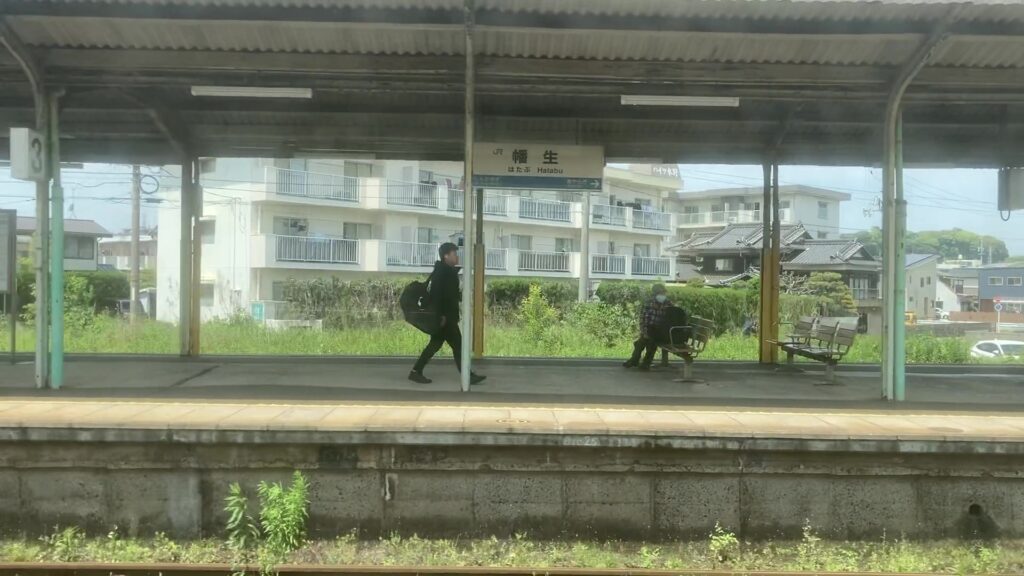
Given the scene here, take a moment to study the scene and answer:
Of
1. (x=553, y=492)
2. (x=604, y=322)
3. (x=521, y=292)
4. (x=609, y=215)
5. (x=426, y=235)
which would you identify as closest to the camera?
(x=553, y=492)

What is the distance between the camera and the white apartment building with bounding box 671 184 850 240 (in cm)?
1291

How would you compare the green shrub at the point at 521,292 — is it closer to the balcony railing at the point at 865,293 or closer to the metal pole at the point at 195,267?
the metal pole at the point at 195,267

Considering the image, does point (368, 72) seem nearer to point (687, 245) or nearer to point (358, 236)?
point (358, 236)

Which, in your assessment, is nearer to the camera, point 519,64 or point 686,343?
point 519,64

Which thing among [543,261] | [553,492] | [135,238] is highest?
[135,238]

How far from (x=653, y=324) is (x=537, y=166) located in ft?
8.34

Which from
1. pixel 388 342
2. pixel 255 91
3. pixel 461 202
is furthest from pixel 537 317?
pixel 255 91

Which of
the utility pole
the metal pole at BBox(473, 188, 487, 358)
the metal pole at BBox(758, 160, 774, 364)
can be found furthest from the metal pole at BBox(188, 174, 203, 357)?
the utility pole

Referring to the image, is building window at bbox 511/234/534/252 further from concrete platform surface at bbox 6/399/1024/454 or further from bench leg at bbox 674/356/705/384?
concrete platform surface at bbox 6/399/1024/454

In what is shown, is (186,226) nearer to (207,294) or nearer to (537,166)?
(537,166)

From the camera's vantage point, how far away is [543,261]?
17.7 m

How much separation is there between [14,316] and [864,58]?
1039cm

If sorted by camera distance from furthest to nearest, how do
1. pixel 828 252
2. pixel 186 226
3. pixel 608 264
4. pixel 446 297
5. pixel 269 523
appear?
pixel 608 264, pixel 828 252, pixel 186 226, pixel 446 297, pixel 269 523

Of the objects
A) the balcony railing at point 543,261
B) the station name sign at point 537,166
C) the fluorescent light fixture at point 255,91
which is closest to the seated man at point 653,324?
the station name sign at point 537,166
